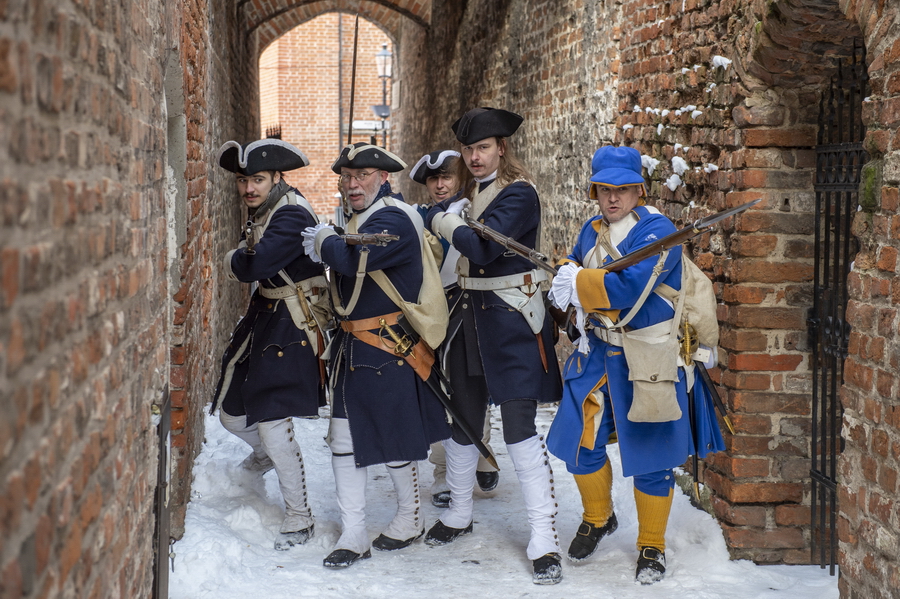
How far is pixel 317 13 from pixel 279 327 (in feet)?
43.3

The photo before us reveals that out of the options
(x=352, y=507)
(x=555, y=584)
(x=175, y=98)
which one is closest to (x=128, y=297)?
(x=175, y=98)

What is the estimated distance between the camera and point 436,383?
4277 millimetres

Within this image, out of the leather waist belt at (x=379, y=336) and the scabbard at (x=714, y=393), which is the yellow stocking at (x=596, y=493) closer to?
the scabbard at (x=714, y=393)

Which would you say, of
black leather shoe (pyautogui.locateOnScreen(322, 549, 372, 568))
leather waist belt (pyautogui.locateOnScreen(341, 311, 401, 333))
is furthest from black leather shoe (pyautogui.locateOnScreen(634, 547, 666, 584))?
leather waist belt (pyautogui.locateOnScreen(341, 311, 401, 333))

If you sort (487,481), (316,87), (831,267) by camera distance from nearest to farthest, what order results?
(831,267) → (487,481) → (316,87)

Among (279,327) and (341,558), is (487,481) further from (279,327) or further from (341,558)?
(279,327)

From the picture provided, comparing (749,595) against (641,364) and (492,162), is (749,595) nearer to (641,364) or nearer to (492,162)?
(641,364)

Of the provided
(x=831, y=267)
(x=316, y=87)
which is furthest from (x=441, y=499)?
(x=316, y=87)

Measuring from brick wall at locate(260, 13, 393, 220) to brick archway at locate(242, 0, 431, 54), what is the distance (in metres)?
7.80

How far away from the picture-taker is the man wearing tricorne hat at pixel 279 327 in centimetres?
422

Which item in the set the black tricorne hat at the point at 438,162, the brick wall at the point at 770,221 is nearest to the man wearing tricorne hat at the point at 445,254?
the black tricorne hat at the point at 438,162

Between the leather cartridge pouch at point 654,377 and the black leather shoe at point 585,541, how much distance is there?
72cm

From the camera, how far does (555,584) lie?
3977 millimetres

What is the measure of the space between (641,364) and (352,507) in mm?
1426
